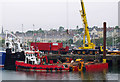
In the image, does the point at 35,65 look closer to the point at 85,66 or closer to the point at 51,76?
the point at 51,76

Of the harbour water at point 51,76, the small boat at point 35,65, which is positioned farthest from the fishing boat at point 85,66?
the harbour water at point 51,76

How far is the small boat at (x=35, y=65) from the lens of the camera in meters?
57.6

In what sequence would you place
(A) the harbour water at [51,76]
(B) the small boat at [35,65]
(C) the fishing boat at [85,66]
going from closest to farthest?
1. (A) the harbour water at [51,76]
2. (B) the small boat at [35,65]
3. (C) the fishing boat at [85,66]

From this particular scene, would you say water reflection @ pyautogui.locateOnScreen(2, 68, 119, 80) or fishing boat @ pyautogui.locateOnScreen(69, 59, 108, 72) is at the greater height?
fishing boat @ pyautogui.locateOnScreen(69, 59, 108, 72)

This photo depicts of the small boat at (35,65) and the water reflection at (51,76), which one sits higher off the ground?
the small boat at (35,65)

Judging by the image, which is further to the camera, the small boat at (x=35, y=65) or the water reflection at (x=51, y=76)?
the small boat at (x=35, y=65)

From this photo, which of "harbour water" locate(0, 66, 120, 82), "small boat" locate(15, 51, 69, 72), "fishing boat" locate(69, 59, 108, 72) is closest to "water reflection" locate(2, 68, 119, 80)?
"harbour water" locate(0, 66, 120, 82)

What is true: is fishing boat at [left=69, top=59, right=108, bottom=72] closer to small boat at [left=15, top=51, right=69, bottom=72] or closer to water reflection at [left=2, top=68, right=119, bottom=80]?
small boat at [left=15, top=51, right=69, bottom=72]

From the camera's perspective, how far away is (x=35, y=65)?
5847cm

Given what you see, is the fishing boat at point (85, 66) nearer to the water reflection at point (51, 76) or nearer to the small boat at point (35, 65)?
the small boat at point (35, 65)

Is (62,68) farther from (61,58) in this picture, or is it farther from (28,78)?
(61,58)

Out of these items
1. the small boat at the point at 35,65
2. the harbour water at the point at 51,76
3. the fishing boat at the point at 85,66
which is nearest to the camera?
the harbour water at the point at 51,76

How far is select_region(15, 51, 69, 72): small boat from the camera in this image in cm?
5762

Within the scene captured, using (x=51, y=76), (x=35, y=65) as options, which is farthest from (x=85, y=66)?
(x=51, y=76)
